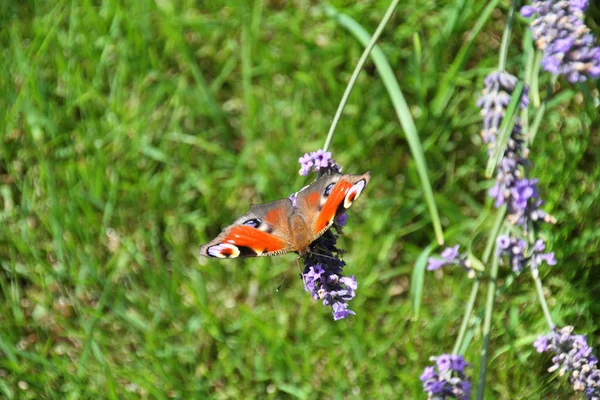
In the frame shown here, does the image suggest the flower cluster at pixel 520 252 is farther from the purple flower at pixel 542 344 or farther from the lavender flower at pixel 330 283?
the lavender flower at pixel 330 283

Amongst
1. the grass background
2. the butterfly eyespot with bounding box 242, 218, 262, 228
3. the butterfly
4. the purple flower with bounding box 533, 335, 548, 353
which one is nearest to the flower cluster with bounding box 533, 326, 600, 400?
the purple flower with bounding box 533, 335, 548, 353

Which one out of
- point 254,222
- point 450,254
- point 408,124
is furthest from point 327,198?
point 408,124

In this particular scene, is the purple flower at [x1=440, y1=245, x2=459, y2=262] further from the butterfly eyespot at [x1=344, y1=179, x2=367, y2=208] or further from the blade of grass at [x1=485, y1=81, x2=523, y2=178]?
the butterfly eyespot at [x1=344, y1=179, x2=367, y2=208]

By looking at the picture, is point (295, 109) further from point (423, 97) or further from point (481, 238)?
point (481, 238)

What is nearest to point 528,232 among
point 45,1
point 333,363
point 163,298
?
point 333,363

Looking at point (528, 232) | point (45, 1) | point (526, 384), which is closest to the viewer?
point (528, 232)

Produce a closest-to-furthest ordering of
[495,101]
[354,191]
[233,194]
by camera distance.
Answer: [354,191] → [495,101] → [233,194]

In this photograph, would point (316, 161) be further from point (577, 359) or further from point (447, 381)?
point (577, 359)
